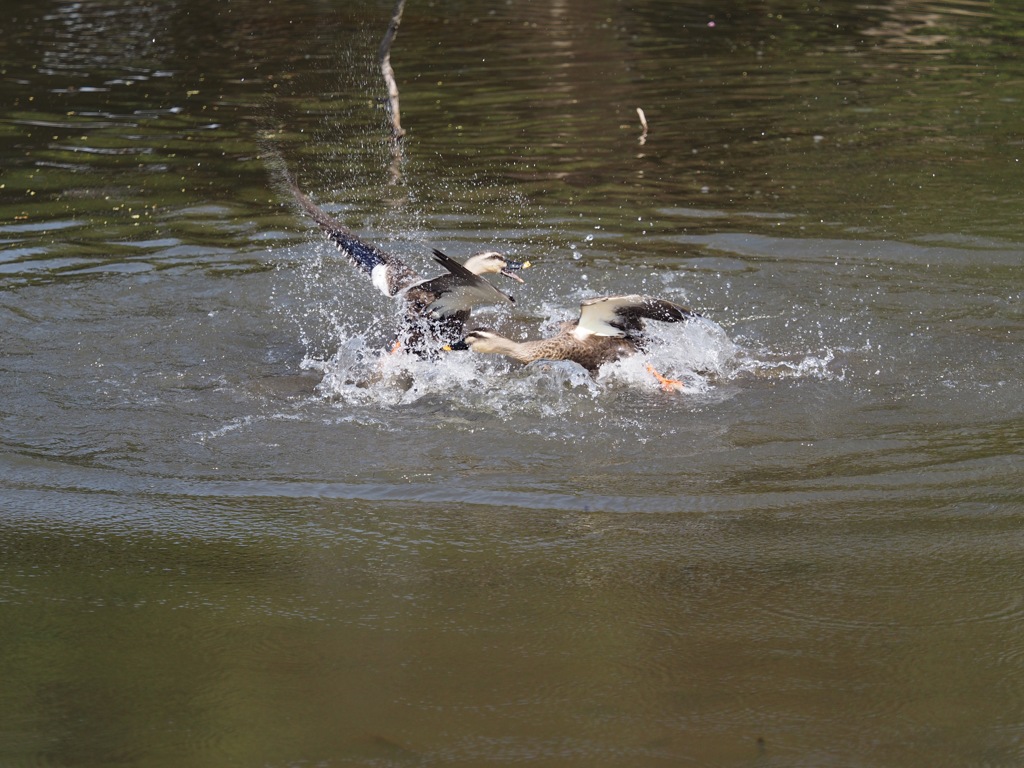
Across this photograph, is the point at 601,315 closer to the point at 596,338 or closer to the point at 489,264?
the point at 596,338

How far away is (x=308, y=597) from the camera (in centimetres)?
489

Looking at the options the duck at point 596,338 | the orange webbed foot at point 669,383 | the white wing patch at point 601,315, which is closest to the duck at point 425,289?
the duck at point 596,338

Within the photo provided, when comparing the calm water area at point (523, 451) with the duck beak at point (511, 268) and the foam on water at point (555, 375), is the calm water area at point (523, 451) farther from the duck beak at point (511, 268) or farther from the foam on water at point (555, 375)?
the duck beak at point (511, 268)

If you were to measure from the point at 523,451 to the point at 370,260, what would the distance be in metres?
2.78

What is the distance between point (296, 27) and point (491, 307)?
42.8 ft

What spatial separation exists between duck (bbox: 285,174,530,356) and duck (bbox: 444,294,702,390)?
227 mm

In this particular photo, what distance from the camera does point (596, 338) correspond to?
7.56m

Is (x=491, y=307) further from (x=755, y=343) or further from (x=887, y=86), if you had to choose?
(x=887, y=86)

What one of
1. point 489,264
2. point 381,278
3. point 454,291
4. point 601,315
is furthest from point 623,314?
point 381,278

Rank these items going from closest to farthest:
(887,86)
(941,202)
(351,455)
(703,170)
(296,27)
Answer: (351,455), (941,202), (703,170), (887,86), (296,27)

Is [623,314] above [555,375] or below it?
above

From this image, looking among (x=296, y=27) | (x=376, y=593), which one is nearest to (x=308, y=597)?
(x=376, y=593)

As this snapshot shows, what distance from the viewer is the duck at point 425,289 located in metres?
7.50

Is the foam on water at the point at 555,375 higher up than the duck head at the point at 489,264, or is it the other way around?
the duck head at the point at 489,264
